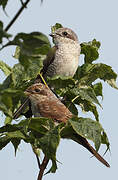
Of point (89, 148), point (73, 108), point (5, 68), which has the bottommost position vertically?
point (89, 148)

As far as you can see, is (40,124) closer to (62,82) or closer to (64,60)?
(62,82)

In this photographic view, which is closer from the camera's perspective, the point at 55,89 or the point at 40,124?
the point at 40,124

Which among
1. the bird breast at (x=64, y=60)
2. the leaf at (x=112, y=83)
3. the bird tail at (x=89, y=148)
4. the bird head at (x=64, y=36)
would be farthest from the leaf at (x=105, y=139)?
the bird head at (x=64, y=36)

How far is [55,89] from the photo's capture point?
4512 millimetres

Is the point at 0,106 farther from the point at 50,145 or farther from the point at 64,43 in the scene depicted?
the point at 64,43

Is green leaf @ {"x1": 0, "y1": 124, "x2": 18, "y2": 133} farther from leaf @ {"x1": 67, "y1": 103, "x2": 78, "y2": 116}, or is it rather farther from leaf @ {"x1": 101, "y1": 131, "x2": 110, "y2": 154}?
leaf @ {"x1": 67, "y1": 103, "x2": 78, "y2": 116}

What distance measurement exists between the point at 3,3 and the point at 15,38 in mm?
371

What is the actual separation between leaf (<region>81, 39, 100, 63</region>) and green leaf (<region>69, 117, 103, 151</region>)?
1.55 m

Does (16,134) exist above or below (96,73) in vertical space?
above

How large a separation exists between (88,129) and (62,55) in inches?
182

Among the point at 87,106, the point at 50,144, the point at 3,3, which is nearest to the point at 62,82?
the point at 87,106

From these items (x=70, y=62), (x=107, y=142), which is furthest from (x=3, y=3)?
(x=70, y=62)

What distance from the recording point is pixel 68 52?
775cm

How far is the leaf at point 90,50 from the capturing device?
4.67m
